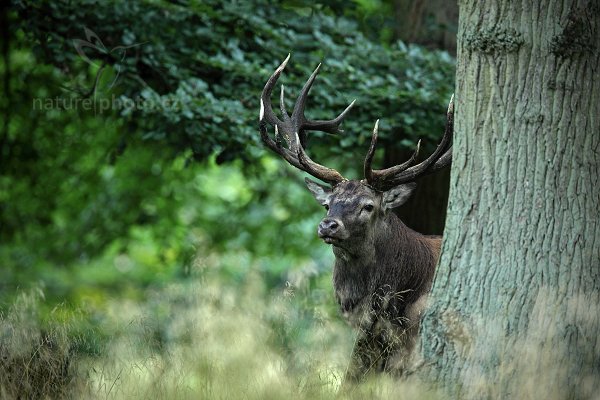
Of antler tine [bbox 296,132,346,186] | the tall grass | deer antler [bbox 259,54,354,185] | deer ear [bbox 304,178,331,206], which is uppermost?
deer antler [bbox 259,54,354,185]

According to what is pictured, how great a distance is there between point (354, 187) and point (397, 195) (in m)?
0.35

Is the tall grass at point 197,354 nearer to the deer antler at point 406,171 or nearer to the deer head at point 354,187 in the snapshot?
the deer head at point 354,187

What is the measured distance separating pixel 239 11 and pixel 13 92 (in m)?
3.89

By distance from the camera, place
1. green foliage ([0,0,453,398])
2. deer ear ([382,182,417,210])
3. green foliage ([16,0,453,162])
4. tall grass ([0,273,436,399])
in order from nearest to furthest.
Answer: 1. tall grass ([0,273,436,399])
2. green foliage ([0,0,453,398])
3. deer ear ([382,182,417,210])
4. green foliage ([16,0,453,162])

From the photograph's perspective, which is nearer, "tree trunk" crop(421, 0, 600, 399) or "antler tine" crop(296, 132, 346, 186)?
"tree trunk" crop(421, 0, 600, 399)

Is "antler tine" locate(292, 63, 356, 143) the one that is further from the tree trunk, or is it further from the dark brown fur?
the tree trunk

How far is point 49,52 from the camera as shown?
8.91m

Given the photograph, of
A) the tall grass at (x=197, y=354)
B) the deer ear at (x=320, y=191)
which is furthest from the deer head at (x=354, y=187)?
the tall grass at (x=197, y=354)


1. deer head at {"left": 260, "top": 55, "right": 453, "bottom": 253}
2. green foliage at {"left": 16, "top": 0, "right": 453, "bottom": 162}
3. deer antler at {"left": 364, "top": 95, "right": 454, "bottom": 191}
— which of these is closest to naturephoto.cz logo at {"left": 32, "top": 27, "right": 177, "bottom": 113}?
green foliage at {"left": 16, "top": 0, "right": 453, "bottom": 162}

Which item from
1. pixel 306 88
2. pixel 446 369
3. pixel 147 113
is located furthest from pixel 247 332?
pixel 147 113

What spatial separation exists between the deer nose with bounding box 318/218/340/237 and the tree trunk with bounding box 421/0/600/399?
156cm

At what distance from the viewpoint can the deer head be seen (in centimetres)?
668

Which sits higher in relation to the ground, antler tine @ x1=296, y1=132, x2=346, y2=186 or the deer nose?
antler tine @ x1=296, y1=132, x2=346, y2=186

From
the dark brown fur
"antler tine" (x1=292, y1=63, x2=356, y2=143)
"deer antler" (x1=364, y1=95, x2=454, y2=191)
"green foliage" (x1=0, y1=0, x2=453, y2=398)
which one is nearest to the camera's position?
"green foliage" (x1=0, y1=0, x2=453, y2=398)
